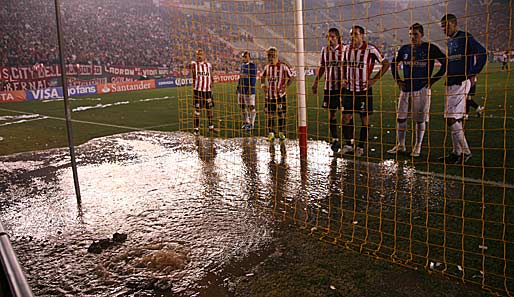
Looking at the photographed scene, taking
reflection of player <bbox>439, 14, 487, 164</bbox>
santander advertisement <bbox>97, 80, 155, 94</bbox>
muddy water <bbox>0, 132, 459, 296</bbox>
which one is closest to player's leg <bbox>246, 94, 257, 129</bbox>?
muddy water <bbox>0, 132, 459, 296</bbox>

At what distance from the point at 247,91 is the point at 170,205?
5709 millimetres

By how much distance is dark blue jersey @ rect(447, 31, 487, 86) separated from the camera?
5.88 meters

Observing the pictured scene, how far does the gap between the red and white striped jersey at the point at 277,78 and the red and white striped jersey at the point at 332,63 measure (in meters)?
1.35

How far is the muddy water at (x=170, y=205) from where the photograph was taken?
3.66 metres

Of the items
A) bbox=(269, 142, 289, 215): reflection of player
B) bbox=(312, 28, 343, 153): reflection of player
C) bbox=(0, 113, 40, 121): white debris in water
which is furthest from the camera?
bbox=(0, 113, 40, 121): white debris in water

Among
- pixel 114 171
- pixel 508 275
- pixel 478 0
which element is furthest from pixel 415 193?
pixel 478 0

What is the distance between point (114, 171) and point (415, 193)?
4.69 metres

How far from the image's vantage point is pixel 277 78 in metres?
8.92

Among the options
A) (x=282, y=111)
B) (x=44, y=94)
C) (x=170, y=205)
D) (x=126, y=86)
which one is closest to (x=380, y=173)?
(x=170, y=205)

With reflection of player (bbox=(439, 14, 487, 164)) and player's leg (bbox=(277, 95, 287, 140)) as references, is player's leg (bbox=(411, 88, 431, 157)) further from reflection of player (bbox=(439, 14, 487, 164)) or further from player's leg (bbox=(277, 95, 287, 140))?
player's leg (bbox=(277, 95, 287, 140))

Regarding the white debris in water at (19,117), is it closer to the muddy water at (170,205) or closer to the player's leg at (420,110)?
the muddy water at (170,205)

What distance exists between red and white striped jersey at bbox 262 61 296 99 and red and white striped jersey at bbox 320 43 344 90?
1.35 meters

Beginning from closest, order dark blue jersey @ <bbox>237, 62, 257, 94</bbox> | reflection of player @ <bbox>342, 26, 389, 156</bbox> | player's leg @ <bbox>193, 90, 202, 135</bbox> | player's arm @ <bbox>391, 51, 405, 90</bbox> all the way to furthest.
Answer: player's arm @ <bbox>391, 51, 405, 90</bbox>, reflection of player @ <bbox>342, 26, 389, 156</bbox>, dark blue jersey @ <bbox>237, 62, 257, 94</bbox>, player's leg @ <bbox>193, 90, 202, 135</bbox>

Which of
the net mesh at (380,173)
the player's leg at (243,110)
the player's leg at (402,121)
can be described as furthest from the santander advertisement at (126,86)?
the player's leg at (402,121)
